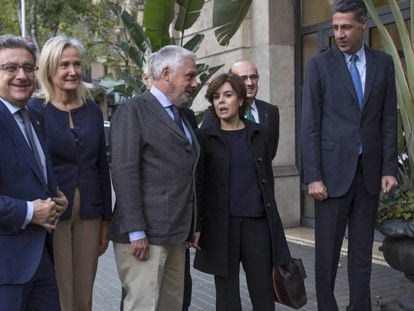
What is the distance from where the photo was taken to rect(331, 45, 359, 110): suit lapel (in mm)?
4145

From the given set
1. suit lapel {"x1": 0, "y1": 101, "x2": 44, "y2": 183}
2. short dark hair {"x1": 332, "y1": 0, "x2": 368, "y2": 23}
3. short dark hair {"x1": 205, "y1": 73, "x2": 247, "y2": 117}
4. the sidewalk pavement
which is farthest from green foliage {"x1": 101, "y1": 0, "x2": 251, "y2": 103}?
suit lapel {"x1": 0, "y1": 101, "x2": 44, "y2": 183}

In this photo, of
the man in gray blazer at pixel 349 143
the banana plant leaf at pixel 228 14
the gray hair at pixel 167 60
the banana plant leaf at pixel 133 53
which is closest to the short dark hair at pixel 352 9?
the man in gray blazer at pixel 349 143

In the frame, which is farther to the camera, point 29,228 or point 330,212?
point 330,212

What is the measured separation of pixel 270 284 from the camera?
13.0 feet

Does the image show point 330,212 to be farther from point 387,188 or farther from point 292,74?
point 292,74

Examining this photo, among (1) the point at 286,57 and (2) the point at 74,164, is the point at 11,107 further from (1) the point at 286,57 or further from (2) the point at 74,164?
(1) the point at 286,57

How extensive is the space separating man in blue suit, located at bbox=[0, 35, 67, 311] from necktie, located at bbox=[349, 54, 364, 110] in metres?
2.29

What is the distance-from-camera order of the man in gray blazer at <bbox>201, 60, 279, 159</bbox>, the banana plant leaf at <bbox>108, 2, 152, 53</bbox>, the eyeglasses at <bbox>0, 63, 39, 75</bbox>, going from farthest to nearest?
the banana plant leaf at <bbox>108, 2, 152, 53</bbox>, the man in gray blazer at <bbox>201, 60, 279, 159</bbox>, the eyeglasses at <bbox>0, 63, 39, 75</bbox>

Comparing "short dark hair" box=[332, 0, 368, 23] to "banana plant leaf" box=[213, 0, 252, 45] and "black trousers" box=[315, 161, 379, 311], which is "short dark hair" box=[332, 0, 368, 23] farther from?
"banana plant leaf" box=[213, 0, 252, 45]

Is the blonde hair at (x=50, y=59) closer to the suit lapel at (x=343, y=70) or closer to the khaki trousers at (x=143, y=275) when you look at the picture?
the khaki trousers at (x=143, y=275)

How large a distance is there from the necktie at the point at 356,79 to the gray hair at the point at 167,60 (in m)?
1.33

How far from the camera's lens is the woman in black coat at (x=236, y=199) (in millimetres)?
3887

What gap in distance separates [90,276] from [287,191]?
532 cm

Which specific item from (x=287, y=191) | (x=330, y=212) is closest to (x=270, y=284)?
(x=330, y=212)
